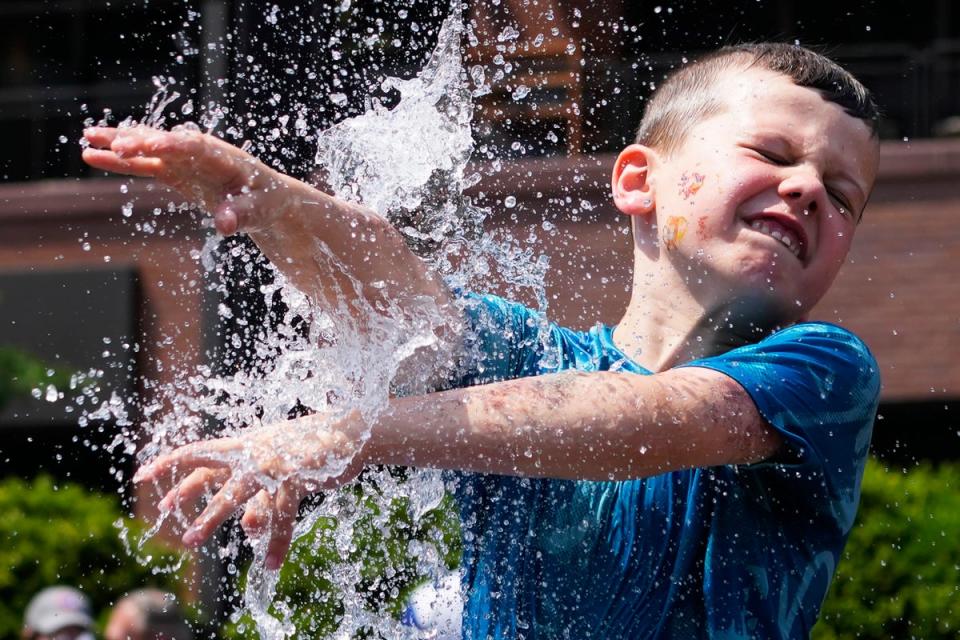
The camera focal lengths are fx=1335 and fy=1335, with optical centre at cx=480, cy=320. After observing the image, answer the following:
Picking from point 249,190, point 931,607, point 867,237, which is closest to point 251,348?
point 249,190

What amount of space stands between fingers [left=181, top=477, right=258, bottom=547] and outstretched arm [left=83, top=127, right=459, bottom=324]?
0.34 metres

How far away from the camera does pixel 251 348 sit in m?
3.23

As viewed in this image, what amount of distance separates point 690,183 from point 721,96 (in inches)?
7.7

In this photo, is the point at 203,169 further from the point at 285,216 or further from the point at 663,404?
the point at 663,404

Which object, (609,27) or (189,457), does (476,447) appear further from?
(609,27)

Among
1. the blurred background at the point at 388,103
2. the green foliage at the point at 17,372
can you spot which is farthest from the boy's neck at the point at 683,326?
the green foliage at the point at 17,372

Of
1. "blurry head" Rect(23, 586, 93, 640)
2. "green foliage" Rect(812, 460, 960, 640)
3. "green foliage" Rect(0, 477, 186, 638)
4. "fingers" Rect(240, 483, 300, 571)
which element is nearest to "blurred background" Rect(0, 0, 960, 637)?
"green foliage" Rect(812, 460, 960, 640)

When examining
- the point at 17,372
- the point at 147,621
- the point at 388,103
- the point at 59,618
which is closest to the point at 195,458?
the point at 388,103

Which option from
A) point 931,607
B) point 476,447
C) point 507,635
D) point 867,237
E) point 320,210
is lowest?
point 931,607

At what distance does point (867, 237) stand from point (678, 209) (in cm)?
693

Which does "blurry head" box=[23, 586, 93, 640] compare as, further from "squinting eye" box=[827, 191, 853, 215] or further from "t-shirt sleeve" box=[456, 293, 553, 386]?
"squinting eye" box=[827, 191, 853, 215]

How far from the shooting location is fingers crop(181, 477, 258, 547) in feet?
5.90

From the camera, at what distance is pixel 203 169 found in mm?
1805

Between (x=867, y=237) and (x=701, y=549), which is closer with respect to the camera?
(x=701, y=549)
